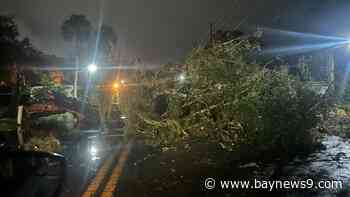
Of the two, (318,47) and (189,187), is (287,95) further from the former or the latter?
(318,47)

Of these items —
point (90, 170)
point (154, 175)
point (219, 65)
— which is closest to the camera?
point (154, 175)

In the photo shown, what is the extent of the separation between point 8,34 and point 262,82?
2557cm

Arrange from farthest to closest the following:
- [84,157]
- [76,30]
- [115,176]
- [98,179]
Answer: [76,30], [84,157], [115,176], [98,179]

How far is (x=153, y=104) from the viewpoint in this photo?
526 inches

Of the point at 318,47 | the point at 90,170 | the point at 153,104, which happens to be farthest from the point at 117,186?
the point at 318,47

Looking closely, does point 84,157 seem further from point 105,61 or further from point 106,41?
point 106,41

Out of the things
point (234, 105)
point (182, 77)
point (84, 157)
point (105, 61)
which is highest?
point (105, 61)

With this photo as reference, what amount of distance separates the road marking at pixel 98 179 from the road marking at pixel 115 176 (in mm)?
162

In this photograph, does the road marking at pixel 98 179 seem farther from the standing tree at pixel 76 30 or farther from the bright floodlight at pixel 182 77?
the standing tree at pixel 76 30

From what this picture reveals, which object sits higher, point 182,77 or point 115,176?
point 182,77

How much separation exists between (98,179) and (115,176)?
33 centimetres

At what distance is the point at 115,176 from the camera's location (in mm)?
6988

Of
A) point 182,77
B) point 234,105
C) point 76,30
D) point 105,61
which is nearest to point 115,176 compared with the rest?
point 234,105

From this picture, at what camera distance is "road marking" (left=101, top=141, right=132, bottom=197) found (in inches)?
229
